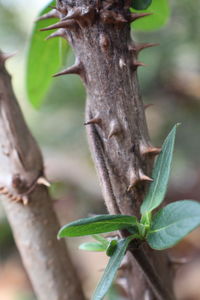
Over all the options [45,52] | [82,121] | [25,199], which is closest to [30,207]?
[25,199]

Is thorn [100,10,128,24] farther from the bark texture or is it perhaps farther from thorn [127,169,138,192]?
thorn [127,169,138,192]

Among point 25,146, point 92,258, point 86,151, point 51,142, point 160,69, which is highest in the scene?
point 25,146

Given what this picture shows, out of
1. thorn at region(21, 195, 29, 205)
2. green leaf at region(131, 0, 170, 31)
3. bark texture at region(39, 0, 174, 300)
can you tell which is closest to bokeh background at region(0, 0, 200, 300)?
green leaf at region(131, 0, 170, 31)

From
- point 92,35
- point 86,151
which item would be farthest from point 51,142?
point 92,35

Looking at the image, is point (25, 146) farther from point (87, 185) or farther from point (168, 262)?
point (87, 185)

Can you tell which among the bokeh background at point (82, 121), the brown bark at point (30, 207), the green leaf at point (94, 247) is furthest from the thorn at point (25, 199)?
the bokeh background at point (82, 121)

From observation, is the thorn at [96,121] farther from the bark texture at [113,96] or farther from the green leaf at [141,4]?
the green leaf at [141,4]
